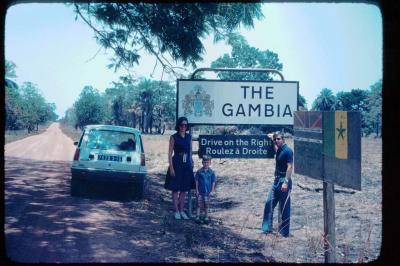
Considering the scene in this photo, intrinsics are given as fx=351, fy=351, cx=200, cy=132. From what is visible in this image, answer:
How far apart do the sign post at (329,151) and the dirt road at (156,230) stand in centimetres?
54

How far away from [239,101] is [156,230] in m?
2.62

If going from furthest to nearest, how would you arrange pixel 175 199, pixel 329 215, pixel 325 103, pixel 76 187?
pixel 325 103 < pixel 76 187 < pixel 175 199 < pixel 329 215

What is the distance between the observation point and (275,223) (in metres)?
7.18

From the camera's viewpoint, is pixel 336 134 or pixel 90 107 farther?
pixel 90 107

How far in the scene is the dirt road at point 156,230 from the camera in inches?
181

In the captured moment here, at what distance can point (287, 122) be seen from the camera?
5418 mm

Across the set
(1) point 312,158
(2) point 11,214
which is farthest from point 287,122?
(2) point 11,214

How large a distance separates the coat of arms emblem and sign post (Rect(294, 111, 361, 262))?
1.35 meters

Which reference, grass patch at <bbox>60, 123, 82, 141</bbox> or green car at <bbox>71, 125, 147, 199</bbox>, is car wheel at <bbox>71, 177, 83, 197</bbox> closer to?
green car at <bbox>71, 125, 147, 199</bbox>

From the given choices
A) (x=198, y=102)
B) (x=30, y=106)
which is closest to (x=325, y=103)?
(x=198, y=102)

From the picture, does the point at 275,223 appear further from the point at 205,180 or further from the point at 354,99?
the point at 354,99

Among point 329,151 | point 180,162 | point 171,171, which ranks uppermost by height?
point 329,151

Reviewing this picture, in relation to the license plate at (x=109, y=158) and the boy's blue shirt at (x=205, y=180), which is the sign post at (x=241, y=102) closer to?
the boy's blue shirt at (x=205, y=180)
